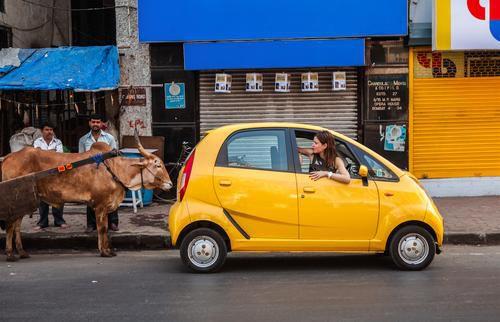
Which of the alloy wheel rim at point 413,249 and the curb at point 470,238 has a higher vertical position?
the alloy wheel rim at point 413,249

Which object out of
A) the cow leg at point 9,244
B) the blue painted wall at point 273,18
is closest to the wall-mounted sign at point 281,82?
the blue painted wall at point 273,18

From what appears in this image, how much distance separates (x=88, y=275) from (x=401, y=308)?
3.64m

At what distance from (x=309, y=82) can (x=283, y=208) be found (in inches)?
225

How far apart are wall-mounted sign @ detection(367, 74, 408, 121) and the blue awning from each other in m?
0.70

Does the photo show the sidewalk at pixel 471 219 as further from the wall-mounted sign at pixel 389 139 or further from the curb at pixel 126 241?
the wall-mounted sign at pixel 389 139

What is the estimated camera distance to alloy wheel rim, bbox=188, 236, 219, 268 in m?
7.22

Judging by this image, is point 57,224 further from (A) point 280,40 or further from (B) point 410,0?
(B) point 410,0

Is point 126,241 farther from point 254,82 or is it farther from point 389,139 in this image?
point 389,139

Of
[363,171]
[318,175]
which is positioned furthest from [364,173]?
[318,175]

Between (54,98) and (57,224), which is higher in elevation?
(54,98)

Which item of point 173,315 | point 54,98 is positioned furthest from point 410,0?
point 173,315

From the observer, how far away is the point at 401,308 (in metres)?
5.77

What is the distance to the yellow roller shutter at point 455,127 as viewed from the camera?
1245 centimetres

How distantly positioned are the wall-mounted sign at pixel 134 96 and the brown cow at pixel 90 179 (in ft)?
13.8
